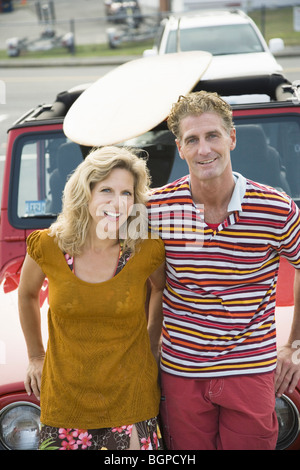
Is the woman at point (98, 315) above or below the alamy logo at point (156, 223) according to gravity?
below

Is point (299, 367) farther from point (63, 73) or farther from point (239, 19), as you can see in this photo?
point (63, 73)

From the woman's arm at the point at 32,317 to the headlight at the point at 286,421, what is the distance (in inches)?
39.2

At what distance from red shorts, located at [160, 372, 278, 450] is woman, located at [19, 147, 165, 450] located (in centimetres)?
11

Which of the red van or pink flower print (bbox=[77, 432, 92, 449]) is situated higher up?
the red van

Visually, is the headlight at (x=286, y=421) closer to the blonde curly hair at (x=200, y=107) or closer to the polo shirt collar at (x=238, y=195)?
the polo shirt collar at (x=238, y=195)

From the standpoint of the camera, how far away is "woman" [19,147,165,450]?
2.29 meters

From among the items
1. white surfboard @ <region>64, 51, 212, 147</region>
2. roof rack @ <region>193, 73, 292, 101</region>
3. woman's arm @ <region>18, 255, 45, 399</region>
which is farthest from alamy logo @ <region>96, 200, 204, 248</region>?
roof rack @ <region>193, 73, 292, 101</region>

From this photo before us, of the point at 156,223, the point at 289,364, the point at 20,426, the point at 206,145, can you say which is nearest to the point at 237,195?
the point at 206,145

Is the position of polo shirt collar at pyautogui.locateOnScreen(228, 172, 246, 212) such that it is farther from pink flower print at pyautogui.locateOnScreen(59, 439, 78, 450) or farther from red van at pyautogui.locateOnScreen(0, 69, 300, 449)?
pink flower print at pyautogui.locateOnScreen(59, 439, 78, 450)

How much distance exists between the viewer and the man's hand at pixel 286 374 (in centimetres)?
247

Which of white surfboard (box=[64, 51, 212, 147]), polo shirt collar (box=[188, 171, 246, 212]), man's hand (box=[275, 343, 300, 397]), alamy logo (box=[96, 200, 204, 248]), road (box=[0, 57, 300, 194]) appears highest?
road (box=[0, 57, 300, 194])

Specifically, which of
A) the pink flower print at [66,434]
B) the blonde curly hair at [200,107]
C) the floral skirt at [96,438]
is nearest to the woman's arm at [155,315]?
the floral skirt at [96,438]

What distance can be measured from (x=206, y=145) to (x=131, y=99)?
34.7 inches
